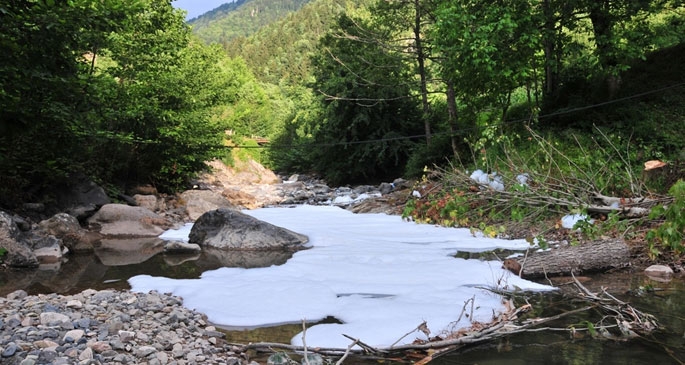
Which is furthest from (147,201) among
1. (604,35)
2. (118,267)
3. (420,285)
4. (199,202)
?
(604,35)

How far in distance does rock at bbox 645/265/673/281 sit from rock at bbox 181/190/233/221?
30.1ft

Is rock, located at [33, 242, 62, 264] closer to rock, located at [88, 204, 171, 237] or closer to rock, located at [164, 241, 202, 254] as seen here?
rock, located at [164, 241, 202, 254]

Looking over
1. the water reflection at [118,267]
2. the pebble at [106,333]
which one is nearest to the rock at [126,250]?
the water reflection at [118,267]

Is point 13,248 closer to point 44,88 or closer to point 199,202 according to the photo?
point 44,88

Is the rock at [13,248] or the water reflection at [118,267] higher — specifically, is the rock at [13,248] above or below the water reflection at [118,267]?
above

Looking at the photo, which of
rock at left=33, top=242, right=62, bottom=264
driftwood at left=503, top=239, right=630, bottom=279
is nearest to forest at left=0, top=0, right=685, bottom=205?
rock at left=33, top=242, right=62, bottom=264

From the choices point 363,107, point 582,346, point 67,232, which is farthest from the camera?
point 363,107

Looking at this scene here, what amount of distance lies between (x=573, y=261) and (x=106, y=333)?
4615mm

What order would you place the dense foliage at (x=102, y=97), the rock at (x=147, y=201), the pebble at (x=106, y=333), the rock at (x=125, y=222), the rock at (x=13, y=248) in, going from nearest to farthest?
the pebble at (x=106, y=333), the dense foliage at (x=102, y=97), the rock at (x=13, y=248), the rock at (x=125, y=222), the rock at (x=147, y=201)

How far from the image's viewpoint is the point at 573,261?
5.26m

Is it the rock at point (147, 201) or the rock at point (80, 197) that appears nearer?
the rock at point (80, 197)

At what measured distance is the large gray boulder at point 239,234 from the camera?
24.8 feet

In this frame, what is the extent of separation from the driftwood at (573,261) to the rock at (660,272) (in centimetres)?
27

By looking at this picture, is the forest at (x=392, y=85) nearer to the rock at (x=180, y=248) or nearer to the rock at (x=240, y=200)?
the rock at (x=240, y=200)
